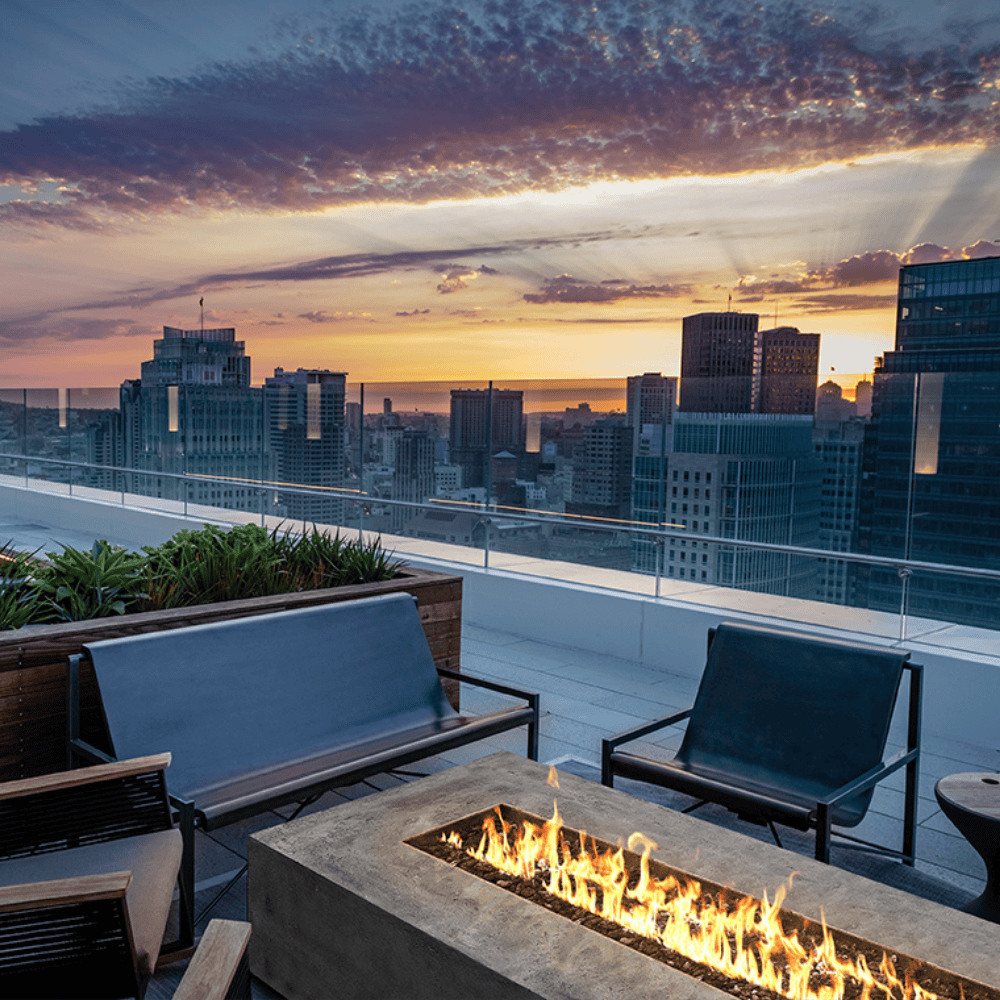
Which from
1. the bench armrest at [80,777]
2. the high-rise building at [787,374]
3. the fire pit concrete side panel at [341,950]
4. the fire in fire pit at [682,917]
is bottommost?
the fire pit concrete side panel at [341,950]

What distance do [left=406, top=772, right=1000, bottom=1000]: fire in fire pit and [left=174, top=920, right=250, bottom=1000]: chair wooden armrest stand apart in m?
0.79

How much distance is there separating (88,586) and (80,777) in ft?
4.96

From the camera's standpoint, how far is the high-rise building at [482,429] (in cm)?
761

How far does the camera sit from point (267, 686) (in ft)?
11.1

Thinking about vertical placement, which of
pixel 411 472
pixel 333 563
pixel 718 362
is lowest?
pixel 333 563

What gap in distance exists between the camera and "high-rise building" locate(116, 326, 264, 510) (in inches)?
394

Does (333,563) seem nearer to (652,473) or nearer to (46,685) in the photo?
(46,685)

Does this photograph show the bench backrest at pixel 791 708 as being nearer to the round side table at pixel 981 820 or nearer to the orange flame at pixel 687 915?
the round side table at pixel 981 820

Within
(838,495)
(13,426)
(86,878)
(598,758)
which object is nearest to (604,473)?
(838,495)

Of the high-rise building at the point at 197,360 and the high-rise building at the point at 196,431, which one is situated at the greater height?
the high-rise building at the point at 197,360

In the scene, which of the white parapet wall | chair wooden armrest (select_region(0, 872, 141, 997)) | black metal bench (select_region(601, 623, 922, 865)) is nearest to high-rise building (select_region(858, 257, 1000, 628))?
the white parapet wall

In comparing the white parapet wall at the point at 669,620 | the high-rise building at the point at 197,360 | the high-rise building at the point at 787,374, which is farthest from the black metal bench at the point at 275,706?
the high-rise building at the point at 197,360

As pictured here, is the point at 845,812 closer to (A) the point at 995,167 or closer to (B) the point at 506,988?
(B) the point at 506,988

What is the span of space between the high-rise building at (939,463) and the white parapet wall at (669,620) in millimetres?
194
